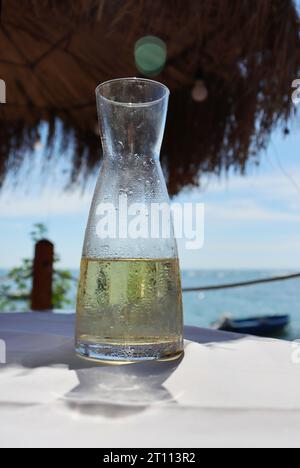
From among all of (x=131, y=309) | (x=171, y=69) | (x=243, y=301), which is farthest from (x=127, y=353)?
(x=243, y=301)

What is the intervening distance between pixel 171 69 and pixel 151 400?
1.85m

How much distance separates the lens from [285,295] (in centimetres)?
2395

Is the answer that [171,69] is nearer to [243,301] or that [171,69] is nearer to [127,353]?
[127,353]

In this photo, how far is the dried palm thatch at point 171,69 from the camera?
1403 mm

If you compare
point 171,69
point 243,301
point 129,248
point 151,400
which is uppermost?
point 171,69

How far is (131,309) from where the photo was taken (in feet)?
1.43

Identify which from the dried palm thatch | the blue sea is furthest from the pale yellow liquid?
the blue sea

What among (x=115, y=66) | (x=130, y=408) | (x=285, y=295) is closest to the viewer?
(x=130, y=408)

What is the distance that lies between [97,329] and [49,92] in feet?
6.47

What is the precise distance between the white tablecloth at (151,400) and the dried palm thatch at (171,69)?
1.16 metres

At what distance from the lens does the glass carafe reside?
0.43 m

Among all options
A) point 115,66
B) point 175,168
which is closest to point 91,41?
point 115,66

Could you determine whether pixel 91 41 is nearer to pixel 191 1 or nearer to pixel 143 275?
pixel 191 1

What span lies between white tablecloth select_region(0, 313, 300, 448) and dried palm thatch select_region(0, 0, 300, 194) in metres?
1.16
